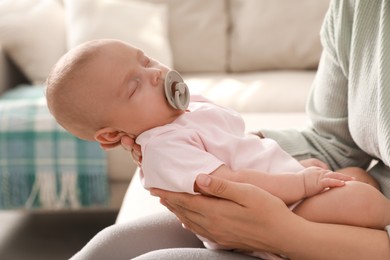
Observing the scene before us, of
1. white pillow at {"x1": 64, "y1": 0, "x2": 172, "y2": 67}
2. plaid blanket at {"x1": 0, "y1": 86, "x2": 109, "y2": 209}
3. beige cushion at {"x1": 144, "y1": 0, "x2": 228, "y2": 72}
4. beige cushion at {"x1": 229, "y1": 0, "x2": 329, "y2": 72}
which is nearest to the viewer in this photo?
plaid blanket at {"x1": 0, "y1": 86, "x2": 109, "y2": 209}

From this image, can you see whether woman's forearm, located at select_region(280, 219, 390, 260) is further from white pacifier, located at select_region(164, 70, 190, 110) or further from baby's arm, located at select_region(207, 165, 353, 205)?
white pacifier, located at select_region(164, 70, 190, 110)

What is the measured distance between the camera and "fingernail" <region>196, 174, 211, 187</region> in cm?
96

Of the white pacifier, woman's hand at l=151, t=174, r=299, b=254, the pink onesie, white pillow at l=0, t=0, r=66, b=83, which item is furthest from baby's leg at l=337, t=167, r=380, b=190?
white pillow at l=0, t=0, r=66, b=83

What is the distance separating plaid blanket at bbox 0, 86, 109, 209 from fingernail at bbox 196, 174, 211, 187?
160cm

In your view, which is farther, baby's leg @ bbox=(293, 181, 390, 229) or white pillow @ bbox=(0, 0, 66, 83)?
white pillow @ bbox=(0, 0, 66, 83)

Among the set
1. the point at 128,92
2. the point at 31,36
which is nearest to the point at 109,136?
the point at 128,92

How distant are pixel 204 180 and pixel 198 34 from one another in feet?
7.94

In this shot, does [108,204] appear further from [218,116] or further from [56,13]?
[218,116]

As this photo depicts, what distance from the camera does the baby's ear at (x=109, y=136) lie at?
1082mm

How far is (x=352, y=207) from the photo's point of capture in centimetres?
98

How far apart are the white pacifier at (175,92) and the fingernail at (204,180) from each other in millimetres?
144

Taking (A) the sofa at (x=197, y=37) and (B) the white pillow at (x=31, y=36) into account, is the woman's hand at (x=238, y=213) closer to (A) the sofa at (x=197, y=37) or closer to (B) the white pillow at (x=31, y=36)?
(A) the sofa at (x=197, y=37)

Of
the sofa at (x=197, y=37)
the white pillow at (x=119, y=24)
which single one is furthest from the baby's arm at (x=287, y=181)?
the white pillow at (x=119, y=24)

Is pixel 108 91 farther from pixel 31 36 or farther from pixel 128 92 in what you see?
pixel 31 36
